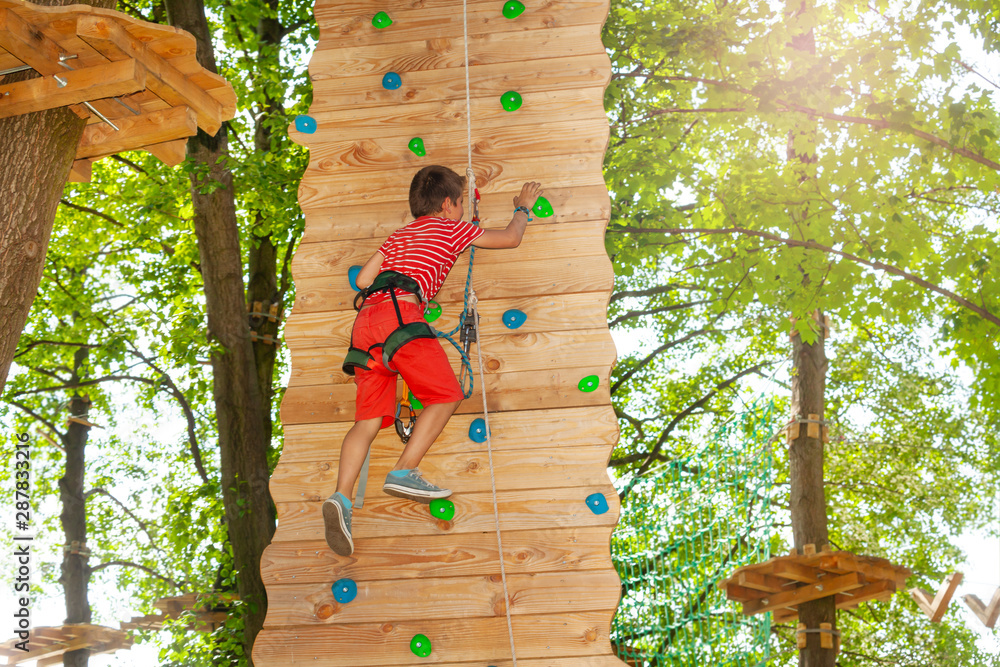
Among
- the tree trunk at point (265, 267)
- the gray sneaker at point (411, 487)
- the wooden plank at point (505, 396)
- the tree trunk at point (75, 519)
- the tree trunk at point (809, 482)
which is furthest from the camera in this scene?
the tree trunk at point (75, 519)

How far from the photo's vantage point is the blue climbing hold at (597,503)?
3.07 m

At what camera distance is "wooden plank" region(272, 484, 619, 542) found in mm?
3088

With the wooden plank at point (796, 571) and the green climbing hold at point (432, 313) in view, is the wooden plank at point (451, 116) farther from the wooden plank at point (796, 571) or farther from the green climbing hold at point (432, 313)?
the wooden plank at point (796, 571)

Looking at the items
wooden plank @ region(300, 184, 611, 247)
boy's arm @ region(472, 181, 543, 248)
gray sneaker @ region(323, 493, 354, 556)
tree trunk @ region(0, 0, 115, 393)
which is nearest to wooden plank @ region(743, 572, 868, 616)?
wooden plank @ region(300, 184, 611, 247)

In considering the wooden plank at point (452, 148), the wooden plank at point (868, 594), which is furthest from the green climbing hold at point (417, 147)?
the wooden plank at point (868, 594)

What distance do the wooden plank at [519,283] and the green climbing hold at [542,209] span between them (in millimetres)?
203

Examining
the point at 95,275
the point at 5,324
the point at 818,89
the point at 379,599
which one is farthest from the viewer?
the point at 95,275

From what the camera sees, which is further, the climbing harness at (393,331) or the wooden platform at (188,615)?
the wooden platform at (188,615)

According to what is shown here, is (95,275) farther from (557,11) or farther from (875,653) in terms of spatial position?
(875,653)

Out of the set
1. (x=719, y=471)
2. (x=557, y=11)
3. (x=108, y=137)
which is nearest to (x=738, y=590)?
(x=719, y=471)

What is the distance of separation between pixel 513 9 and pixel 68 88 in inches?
→ 78.5

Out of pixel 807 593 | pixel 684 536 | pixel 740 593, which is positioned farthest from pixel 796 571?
pixel 684 536

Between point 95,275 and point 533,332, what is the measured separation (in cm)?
937

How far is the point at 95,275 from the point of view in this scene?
1101 centimetres
